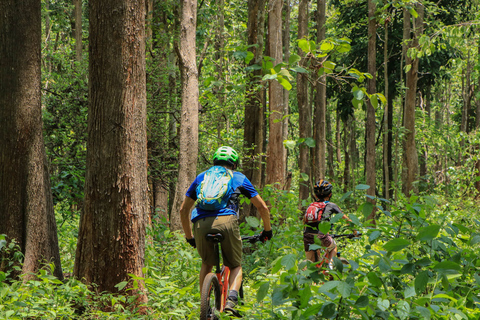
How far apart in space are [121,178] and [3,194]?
2.23 meters

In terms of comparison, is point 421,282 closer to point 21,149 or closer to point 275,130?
point 21,149

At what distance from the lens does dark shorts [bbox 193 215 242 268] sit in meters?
4.72

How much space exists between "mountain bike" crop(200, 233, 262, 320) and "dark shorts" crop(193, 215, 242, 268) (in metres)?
0.06

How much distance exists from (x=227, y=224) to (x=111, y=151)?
1.51m

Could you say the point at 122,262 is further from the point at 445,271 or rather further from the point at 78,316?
the point at 445,271

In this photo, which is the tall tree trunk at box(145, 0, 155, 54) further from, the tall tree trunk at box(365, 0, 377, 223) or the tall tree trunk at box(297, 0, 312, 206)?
the tall tree trunk at box(365, 0, 377, 223)

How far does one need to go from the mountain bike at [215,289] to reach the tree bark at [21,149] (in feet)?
7.88

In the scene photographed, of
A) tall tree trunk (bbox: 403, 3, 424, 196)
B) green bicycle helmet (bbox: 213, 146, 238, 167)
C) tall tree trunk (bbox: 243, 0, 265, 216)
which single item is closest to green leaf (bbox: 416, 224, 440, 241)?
green bicycle helmet (bbox: 213, 146, 238, 167)

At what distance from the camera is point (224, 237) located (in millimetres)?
4754

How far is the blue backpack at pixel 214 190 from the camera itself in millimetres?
4714

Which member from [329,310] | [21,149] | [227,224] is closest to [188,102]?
[21,149]

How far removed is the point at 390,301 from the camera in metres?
3.33

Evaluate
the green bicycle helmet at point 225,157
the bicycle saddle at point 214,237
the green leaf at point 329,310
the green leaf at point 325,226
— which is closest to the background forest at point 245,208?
the green leaf at point 329,310

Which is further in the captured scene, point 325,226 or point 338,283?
point 325,226
